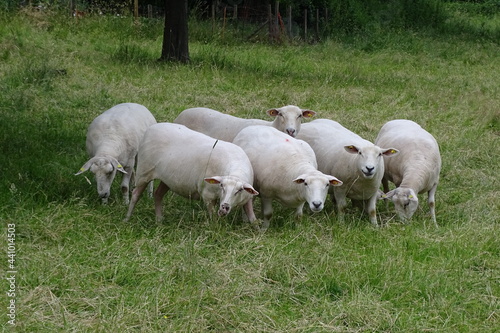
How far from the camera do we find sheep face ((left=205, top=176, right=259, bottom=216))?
5.99 meters

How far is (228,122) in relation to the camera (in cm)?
841

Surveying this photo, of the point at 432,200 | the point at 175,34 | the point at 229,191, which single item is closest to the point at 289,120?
→ the point at 432,200

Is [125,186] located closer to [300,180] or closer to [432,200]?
[300,180]

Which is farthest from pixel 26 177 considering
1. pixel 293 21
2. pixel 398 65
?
pixel 293 21

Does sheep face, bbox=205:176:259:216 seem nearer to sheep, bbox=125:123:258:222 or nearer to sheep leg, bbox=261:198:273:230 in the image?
sheep, bbox=125:123:258:222

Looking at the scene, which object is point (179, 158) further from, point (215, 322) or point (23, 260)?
point (215, 322)

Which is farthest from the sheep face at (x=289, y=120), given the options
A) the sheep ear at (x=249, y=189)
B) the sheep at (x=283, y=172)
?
the sheep ear at (x=249, y=189)

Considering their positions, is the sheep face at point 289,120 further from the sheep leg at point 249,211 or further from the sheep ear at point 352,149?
the sheep leg at point 249,211

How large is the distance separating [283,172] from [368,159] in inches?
31.7

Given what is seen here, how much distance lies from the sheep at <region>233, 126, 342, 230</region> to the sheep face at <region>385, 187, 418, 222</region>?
0.88m

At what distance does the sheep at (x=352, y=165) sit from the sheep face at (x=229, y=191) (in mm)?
1091

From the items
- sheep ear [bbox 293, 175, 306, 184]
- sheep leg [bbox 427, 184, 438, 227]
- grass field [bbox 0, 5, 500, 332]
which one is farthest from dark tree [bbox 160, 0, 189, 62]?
sheep ear [bbox 293, 175, 306, 184]

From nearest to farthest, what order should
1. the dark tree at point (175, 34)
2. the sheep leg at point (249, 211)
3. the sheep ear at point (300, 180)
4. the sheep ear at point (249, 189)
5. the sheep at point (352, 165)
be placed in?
1. the sheep ear at point (249, 189)
2. the sheep ear at point (300, 180)
3. the sheep leg at point (249, 211)
4. the sheep at point (352, 165)
5. the dark tree at point (175, 34)

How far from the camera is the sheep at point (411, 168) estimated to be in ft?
23.2
